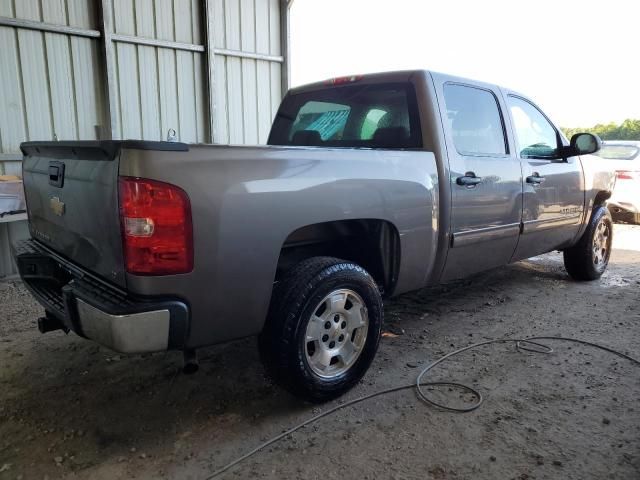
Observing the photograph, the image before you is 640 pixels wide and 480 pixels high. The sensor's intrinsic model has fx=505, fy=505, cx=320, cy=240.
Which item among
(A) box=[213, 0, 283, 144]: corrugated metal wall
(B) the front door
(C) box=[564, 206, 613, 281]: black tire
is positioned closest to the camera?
(B) the front door

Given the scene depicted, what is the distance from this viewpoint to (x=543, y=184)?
425 cm

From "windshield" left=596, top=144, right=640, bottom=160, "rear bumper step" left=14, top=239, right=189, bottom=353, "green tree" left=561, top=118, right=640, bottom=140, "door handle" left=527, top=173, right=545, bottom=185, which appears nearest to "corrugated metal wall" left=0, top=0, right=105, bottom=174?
"rear bumper step" left=14, top=239, right=189, bottom=353

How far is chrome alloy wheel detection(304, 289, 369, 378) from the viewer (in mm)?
2732

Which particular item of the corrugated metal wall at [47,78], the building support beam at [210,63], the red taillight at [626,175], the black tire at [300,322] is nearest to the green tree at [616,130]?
the red taillight at [626,175]

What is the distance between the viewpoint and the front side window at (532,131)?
13.8ft

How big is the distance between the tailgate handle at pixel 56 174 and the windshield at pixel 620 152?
9.42 metres

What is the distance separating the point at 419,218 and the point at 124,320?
1.84 meters

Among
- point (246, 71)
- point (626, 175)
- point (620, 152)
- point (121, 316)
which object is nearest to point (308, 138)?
point (121, 316)

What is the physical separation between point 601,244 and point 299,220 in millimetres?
4367

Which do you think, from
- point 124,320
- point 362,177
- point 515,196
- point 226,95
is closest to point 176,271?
point 124,320

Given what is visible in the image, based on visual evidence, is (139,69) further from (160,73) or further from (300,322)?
(300,322)

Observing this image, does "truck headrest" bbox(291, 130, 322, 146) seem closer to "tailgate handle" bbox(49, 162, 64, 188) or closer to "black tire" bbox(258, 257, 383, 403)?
"black tire" bbox(258, 257, 383, 403)

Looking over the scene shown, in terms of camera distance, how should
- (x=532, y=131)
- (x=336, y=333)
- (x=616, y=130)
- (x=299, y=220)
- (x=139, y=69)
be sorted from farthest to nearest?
(x=616, y=130), (x=139, y=69), (x=532, y=131), (x=336, y=333), (x=299, y=220)

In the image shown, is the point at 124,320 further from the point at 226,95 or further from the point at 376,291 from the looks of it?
the point at 226,95
